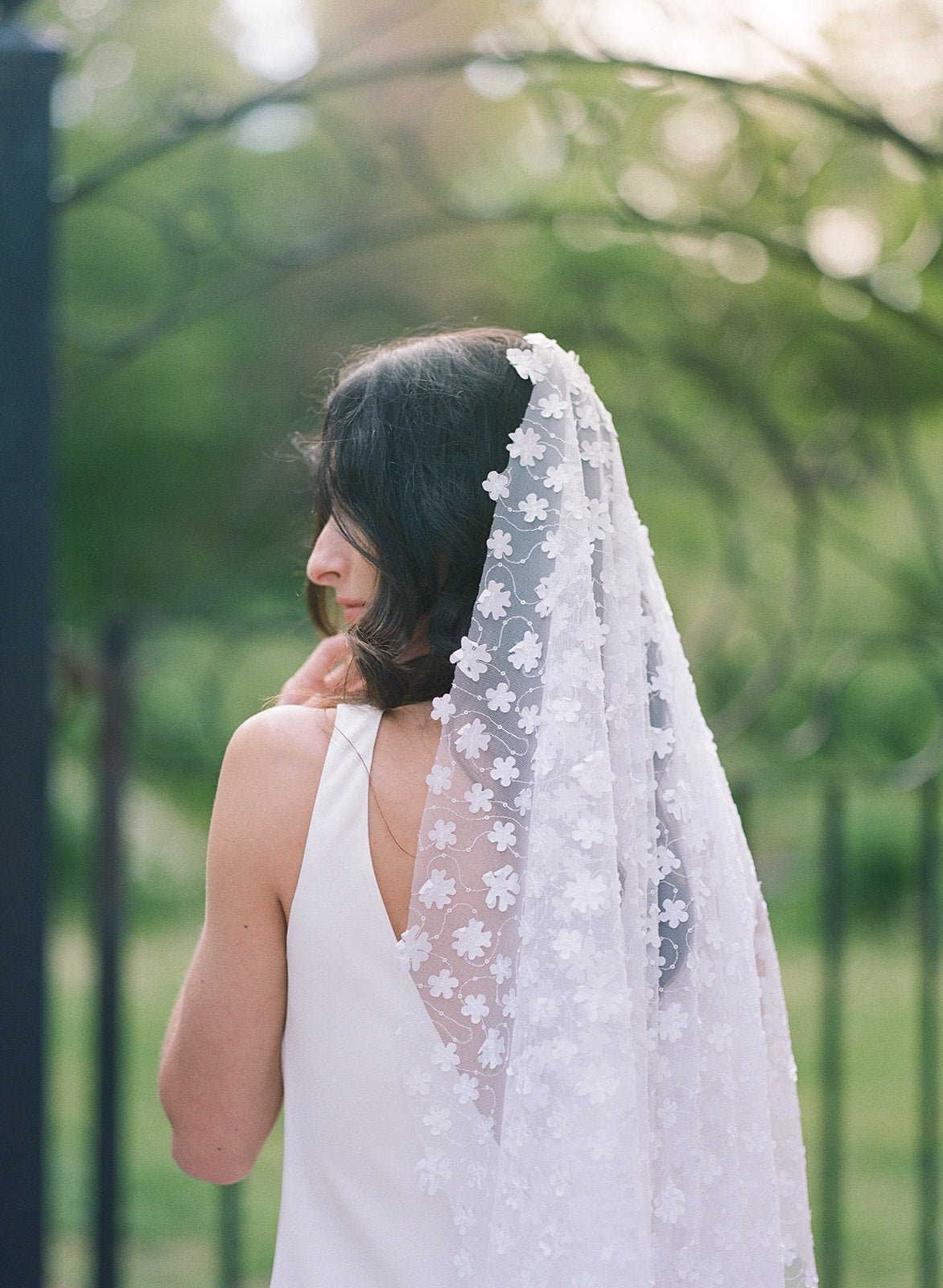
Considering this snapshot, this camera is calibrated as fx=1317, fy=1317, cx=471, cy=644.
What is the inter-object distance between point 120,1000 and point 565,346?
5.55 feet

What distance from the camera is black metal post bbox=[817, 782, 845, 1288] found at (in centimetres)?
258

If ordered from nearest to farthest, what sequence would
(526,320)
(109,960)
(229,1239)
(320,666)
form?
1. (320,666)
2. (109,960)
3. (229,1239)
4. (526,320)

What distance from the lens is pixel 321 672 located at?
1772 mm

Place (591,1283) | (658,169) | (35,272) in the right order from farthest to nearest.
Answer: (658,169)
(35,272)
(591,1283)

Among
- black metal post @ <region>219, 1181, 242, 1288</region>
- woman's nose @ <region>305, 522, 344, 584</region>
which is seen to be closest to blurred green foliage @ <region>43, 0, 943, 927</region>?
black metal post @ <region>219, 1181, 242, 1288</region>

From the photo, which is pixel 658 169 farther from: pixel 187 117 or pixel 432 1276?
pixel 432 1276

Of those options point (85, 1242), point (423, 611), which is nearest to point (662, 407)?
point (423, 611)

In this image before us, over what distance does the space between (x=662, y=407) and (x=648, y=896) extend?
6.88 feet

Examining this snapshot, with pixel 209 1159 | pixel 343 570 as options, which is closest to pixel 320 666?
pixel 343 570

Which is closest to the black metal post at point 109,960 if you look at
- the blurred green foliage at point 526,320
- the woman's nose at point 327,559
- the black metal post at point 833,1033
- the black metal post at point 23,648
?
the blurred green foliage at point 526,320

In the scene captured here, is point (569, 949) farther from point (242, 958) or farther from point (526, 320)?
point (526, 320)

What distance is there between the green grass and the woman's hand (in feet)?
3.57

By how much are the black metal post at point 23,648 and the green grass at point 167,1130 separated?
1.50 ft

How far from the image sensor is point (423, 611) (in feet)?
4.84
